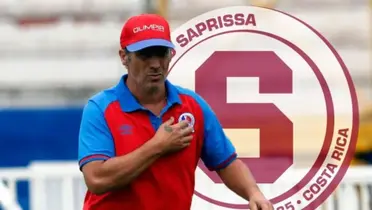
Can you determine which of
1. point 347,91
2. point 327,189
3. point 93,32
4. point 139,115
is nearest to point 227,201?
point 327,189

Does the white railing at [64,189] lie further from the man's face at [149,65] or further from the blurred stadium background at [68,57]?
the man's face at [149,65]

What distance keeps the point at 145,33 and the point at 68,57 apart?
6.87 meters

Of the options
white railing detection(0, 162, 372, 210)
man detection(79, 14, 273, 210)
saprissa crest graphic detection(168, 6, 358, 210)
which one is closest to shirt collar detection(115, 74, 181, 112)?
man detection(79, 14, 273, 210)

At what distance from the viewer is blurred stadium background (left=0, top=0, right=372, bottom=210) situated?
794cm

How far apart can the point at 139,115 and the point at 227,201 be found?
1623mm

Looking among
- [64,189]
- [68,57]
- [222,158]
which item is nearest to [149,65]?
[222,158]

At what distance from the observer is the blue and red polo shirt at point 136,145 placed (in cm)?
296

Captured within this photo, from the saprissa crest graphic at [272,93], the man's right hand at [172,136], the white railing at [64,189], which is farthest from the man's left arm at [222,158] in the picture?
the white railing at [64,189]

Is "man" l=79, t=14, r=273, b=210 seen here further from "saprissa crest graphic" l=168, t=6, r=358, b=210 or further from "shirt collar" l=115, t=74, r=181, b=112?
"saprissa crest graphic" l=168, t=6, r=358, b=210

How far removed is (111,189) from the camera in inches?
115

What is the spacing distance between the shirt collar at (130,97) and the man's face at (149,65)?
0.07 meters

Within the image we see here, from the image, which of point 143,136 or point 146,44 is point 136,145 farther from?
point 146,44

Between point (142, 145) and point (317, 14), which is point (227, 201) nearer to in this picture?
point (142, 145)

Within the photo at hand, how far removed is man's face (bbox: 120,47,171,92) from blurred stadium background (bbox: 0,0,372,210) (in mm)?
2918
